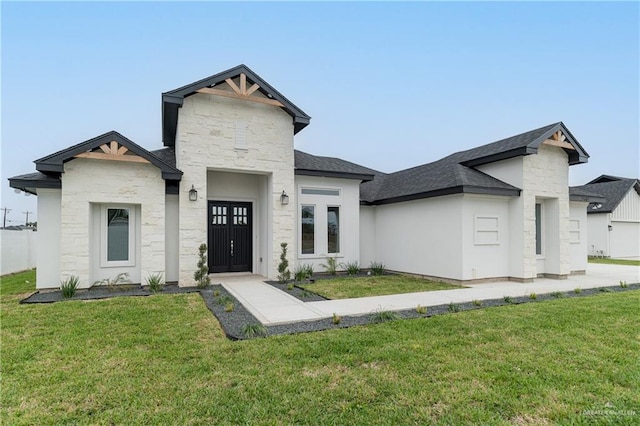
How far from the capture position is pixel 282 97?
10719 millimetres

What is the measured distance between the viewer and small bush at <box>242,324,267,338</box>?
5.03m

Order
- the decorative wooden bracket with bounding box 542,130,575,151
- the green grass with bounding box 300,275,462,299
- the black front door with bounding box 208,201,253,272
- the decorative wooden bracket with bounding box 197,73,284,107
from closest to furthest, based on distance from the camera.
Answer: the green grass with bounding box 300,275,462,299 < the decorative wooden bracket with bounding box 197,73,284,107 < the decorative wooden bracket with bounding box 542,130,575,151 < the black front door with bounding box 208,201,253,272

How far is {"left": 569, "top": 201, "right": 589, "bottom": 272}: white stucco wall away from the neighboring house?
1163 cm

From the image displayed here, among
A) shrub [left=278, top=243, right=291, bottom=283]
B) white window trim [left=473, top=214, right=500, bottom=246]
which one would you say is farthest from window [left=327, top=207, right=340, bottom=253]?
white window trim [left=473, top=214, right=500, bottom=246]

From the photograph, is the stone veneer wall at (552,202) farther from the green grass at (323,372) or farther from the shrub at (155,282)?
the shrub at (155,282)

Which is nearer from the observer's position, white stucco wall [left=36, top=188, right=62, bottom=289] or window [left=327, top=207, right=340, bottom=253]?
white stucco wall [left=36, top=188, right=62, bottom=289]

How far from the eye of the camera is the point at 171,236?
1016cm

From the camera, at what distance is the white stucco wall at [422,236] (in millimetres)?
10312

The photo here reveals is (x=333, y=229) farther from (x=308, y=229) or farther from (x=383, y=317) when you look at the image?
(x=383, y=317)

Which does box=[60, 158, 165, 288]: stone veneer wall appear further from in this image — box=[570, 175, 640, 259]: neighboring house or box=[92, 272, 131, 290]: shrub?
box=[570, 175, 640, 259]: neighboring house

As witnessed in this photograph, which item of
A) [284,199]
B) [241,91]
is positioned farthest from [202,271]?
[241,91]

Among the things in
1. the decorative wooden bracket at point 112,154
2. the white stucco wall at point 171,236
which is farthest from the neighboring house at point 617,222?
the decorative wooden bracket at point 112,154

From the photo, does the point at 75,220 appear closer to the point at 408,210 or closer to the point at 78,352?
the point at 78,352

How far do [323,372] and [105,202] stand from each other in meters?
8.42
